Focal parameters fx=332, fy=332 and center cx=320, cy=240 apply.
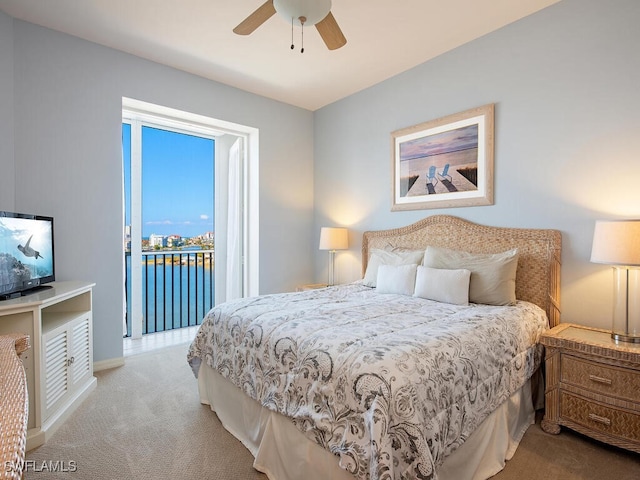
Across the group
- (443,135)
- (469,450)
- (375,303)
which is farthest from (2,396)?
(443,135)

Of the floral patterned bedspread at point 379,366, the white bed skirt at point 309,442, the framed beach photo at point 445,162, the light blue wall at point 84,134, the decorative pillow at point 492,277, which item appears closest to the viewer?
the floral patterned bedspread at point 379,366

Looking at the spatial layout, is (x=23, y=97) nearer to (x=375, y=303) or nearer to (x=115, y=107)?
(x=115, y=107)

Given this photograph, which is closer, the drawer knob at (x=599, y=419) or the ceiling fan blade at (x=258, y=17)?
the drawer knob at (x=599, y=419)

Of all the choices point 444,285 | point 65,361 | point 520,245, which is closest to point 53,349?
point 65,361

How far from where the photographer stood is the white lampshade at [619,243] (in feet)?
6.23

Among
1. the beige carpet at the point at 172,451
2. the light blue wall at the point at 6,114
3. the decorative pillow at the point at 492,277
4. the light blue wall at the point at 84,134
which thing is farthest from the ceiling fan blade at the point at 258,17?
the beige carpet at the point at 172,451

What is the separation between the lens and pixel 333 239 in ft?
13.0

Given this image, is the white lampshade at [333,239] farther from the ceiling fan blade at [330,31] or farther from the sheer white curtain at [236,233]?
the ceiling fan blade at [330,31]

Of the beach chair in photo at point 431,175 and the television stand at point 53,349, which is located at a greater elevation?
the beach chair in photo at point 431,175

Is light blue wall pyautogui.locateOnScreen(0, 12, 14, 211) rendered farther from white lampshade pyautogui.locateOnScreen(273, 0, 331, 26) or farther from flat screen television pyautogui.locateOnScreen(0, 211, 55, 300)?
white lampshade pyautogui.locateOnScreen(273, 0, 331, 26)

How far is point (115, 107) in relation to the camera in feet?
10.3

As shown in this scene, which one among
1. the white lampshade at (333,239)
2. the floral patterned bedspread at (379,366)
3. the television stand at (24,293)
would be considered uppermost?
the white lampshade at (333,239)

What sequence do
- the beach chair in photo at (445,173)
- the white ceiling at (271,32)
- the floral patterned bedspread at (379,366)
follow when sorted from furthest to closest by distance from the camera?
the beach chair in photo at (445,173), the white ceiling at (271,32), the floral patterned bedspread at (379,366)

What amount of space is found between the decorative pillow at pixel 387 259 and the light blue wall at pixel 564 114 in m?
0.53
